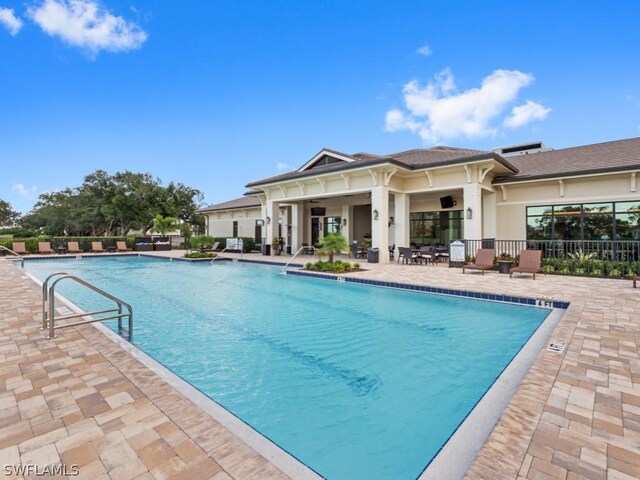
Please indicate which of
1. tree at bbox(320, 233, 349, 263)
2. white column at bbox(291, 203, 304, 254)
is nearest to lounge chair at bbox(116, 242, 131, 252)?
white column at bbox(291, 203, 304, 254)

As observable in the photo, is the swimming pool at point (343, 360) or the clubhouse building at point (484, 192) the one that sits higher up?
the clubhouse building at point (484, 192)

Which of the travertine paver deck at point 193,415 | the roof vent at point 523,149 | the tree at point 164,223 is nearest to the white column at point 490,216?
the roof vent at point 523,149

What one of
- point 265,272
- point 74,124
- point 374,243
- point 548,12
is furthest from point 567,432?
point 74,124

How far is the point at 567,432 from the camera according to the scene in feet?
7.00

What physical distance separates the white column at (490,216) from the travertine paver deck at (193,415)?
1116 centimetres

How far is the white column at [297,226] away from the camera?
21312mm

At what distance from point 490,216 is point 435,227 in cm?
323

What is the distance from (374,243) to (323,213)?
5.97 m

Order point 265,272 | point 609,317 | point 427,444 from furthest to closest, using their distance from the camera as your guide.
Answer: point 265,272 → point 609,317 → point 427,444

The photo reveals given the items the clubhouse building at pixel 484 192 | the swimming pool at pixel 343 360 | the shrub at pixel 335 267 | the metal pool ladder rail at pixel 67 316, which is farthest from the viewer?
the clubhouse building at pixel 484 192

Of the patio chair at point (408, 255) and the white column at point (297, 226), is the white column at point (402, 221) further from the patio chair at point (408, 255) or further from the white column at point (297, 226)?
the white column at point (297, 226)

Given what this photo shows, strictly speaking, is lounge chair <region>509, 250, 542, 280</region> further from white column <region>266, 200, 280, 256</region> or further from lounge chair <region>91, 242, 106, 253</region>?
lounge chair <region>91, 242, 106, 253</region>

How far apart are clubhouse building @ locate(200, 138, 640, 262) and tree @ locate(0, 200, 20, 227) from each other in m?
62.2

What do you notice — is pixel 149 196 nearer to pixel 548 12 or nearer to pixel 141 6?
pixel 141 6
